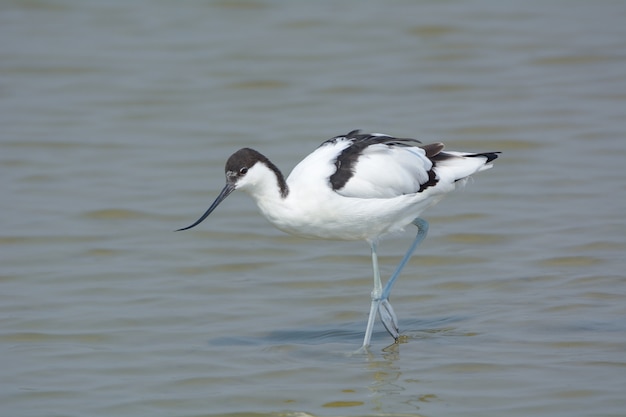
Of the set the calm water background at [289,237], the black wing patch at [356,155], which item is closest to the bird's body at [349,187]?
the black wing patch at [356,155]

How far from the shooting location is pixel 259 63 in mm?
13031

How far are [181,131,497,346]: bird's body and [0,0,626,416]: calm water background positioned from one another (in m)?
0.68

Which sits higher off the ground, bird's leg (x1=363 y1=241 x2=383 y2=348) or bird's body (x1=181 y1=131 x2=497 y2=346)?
bird's body (x1=181 y1=131 x2=497 y2=346)

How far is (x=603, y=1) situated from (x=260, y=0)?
432 cm

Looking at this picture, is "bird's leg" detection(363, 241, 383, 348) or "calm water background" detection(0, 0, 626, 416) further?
"bird's leg" detection(363, 241, 383, 348)

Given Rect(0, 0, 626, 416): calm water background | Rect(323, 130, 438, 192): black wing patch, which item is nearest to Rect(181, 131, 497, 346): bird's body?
Rect(323, 130, 438, 192): black wing patch

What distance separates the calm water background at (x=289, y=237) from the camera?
241 inches

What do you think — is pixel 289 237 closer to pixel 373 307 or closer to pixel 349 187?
pixel 373 307

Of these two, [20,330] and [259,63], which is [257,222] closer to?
[20,330]

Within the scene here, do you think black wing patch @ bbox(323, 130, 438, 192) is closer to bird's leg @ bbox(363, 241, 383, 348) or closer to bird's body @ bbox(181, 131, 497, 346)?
bird's body @ bbox(181, 131, 497, 346)

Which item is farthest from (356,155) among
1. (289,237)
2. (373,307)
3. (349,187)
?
(289,237)

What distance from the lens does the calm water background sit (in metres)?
6.13

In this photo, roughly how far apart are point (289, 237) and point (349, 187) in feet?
7.78

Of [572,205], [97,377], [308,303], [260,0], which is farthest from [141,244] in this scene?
[260,0]
